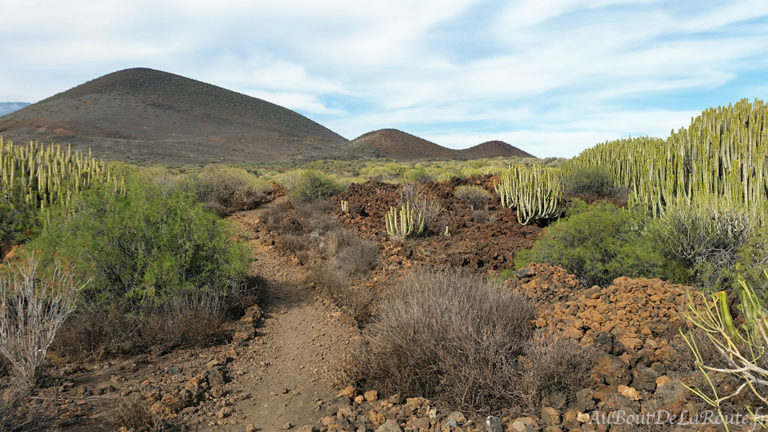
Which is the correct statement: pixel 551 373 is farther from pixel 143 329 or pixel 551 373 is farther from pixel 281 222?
pixel 281 222

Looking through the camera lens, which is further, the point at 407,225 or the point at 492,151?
the point at 492,151

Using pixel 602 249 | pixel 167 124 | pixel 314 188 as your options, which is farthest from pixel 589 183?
pixel 167 124

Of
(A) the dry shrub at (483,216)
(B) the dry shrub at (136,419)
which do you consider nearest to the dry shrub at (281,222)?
(A) the dry shrub at (483,216)

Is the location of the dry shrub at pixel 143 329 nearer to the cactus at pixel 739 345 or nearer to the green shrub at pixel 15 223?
the green shrub at pixel 15 223

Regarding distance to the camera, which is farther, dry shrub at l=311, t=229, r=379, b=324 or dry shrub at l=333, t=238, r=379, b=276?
dry shrub at l=333, t=238, r=379, b=276

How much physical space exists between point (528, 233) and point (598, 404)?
23.8 feet

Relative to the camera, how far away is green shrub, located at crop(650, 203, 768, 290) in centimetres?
541

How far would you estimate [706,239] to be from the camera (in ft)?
18.8

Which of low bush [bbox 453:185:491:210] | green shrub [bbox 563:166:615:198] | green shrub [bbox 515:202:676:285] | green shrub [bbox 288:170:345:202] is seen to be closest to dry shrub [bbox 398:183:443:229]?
low bush [bbox 453:185:491:210]

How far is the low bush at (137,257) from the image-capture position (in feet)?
18.2

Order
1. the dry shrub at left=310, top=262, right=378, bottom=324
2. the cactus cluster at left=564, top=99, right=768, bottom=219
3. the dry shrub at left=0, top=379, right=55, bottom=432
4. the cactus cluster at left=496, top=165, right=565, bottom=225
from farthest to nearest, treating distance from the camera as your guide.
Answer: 1. the cactus cluster at left=496, top=165, right=565, bottom=225
2. the cactus cluster at left=564, top=99, right=768, bottom=219
3. the dry shrub at left=310, top=262, right=378, bottom=324
4. the dry shrub at left=0, top=379, right=55, bottom=432

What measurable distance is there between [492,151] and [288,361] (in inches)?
2385

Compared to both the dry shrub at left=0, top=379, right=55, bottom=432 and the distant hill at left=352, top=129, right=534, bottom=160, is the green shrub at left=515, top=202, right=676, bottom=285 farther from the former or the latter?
the distant hill at left=352, top=129, right=534, bottom=160

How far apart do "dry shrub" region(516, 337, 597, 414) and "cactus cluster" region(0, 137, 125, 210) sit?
8.75 meters
